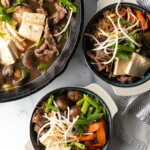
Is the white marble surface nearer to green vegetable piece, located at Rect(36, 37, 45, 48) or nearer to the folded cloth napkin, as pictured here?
the folded cloth napkin

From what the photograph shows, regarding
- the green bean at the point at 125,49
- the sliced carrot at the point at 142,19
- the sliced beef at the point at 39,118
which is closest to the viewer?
the green bean at the point at 125,49

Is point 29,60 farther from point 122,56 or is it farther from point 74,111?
point 122,56

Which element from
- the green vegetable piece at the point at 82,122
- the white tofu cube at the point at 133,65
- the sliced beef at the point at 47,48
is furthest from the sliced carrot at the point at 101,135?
the sliced beef at the point at 47,48

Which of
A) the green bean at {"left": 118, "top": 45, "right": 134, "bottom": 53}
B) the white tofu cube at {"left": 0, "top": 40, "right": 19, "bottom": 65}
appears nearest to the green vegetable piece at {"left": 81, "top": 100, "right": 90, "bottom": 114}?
the green bean at {"left": 118, "top": 45, "right": 134, "bottom": 53}

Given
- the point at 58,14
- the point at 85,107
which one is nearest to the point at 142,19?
the point at 58,14

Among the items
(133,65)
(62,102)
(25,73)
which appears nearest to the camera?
(133,65)

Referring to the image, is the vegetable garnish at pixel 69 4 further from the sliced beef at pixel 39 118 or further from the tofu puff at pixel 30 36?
the sliced beef at pixel 39 118
